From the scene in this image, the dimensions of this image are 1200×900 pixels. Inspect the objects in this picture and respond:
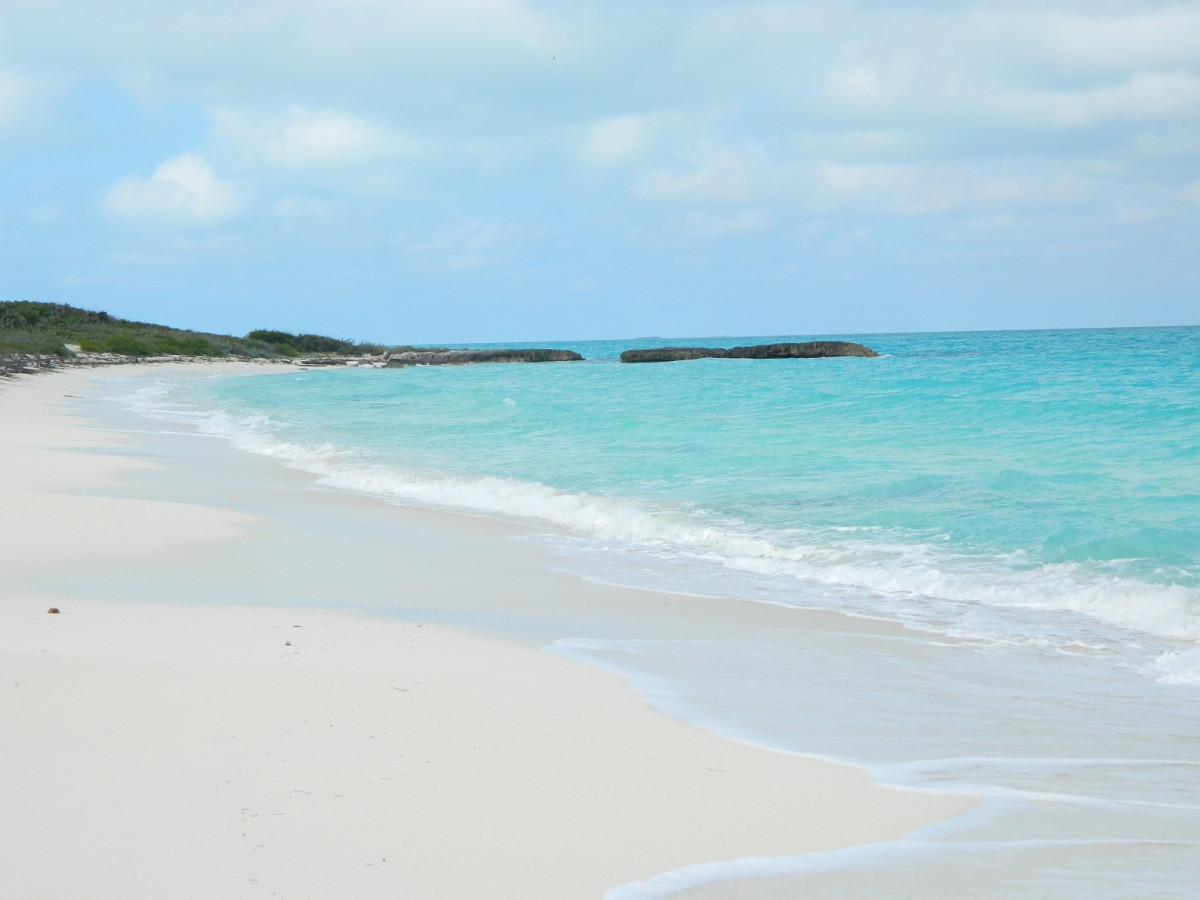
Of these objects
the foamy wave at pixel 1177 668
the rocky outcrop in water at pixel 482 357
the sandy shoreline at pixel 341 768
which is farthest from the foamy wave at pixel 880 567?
the rocky outcrop in water at pixel 482 357

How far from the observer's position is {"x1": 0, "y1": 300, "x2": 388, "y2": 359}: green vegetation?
155 ft

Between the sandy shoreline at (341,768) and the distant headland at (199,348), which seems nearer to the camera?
the sandy shoreline at (341,768)

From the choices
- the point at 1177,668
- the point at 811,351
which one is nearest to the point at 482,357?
the point at 811,351

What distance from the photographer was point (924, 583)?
7.32 m

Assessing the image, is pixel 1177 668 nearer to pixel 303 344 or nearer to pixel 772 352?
pixel 772 352

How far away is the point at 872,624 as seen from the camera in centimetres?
631

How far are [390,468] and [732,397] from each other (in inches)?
527

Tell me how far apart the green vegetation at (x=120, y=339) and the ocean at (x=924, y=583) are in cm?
2905

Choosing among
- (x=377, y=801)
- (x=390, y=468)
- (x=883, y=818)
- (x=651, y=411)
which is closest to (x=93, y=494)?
(x=390, y=468)

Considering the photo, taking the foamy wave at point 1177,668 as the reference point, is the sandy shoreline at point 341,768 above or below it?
above

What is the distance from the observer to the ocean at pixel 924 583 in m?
3.14

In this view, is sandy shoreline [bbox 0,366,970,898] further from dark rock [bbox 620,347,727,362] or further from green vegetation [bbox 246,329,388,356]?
green vegetation [bbox 246,329,388,356]

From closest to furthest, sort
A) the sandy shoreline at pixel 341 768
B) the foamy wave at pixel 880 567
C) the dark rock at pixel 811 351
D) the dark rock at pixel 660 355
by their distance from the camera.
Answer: the sandy shoreline at pixel 341 768
the foamy wave at pixel 880 567
the dark rock at pixel 811 351
the dark rock at pixel 660 355

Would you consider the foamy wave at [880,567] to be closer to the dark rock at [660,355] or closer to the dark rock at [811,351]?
the dark rock at [811,351]
